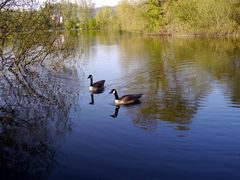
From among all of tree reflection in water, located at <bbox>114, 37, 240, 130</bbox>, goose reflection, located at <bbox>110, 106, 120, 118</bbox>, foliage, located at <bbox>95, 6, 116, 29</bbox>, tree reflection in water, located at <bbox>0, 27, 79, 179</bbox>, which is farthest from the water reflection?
foliage, located at <bbox>95, 6, 116, 29</bbox>

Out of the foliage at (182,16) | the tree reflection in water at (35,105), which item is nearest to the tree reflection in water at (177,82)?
the tree reflection in water at (35,105)

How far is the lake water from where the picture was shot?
28.4ft

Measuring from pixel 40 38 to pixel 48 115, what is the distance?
37.0ft

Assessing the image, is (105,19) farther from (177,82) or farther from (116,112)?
(116,112)

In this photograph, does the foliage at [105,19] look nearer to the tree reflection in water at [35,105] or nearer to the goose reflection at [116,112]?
the tree reflection in water at [35,105]

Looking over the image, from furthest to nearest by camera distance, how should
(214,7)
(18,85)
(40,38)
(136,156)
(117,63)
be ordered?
(214,7) < (117,63) < (40,38) < (18,85) < (136,156)

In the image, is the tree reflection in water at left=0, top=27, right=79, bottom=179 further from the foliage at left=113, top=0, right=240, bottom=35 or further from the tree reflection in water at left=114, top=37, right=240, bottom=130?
the foliage at left=113, top=0, right=240, bottom=35

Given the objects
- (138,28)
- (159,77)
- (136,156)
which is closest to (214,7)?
(138,28)

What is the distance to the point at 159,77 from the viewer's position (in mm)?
20688

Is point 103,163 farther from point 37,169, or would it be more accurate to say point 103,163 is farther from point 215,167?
point 215,167

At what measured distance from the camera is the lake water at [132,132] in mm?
8648

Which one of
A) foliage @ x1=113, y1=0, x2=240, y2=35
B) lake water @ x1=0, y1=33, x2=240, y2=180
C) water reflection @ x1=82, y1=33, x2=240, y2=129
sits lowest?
lake water @ x1=0, y1=33, x2=240, y2=180

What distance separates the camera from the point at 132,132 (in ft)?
36.6

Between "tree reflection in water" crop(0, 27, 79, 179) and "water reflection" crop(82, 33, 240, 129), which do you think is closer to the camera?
Result: "tree reflection in water" crop(0, 27, 79, 179)
